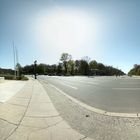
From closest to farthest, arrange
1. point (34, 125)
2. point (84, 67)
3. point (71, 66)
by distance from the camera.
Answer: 1. point (34, 125)
2. point (71, 66)
3. point (84, 67)

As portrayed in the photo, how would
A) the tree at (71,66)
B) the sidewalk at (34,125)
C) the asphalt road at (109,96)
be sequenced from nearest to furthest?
1. the sidewalk at (34,125)
2. the asphalt road at (109,96)
3. the tree at (71,66)

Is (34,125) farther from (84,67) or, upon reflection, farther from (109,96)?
(84,67)

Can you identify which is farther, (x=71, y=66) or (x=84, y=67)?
(x=84, y=67)

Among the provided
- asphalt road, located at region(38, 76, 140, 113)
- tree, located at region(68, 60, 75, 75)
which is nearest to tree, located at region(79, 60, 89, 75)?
tree, located at region(68, 60, 75, 75)

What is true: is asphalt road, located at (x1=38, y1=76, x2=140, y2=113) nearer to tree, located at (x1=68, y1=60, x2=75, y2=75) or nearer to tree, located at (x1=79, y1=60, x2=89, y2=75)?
tree, located at (x1=68, y1=60, x2=75, y2=75)

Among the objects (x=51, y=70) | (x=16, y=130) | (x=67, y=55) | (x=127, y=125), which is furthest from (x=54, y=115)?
(x=51, y=70)

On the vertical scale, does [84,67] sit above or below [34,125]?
above

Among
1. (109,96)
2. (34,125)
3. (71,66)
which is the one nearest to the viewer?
(34,125)

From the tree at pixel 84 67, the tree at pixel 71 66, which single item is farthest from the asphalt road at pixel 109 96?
the tree at pixel 84 67

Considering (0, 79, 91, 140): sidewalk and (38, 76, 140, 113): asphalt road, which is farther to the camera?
(38, 76, 140, 113): asphalt road

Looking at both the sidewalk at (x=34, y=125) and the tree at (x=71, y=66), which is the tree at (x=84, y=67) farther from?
the sidewalk at (x=34, y=125)

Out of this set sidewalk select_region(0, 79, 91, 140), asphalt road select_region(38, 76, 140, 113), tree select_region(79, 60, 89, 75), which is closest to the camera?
sidewalk select_region(0, 79, 91, 140)

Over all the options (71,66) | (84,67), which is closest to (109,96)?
(71,66)

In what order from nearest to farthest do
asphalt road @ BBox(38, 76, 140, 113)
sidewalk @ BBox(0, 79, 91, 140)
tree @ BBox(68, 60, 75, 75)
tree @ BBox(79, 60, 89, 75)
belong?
sidewalk @ BBox(0, 79, 91, 140)
asphalt road @ BBox(38, 76, 140, 113)
tree @ BBox(68, 60, 75, 75)
tree @ BBox(79, 60, 89, 75)
